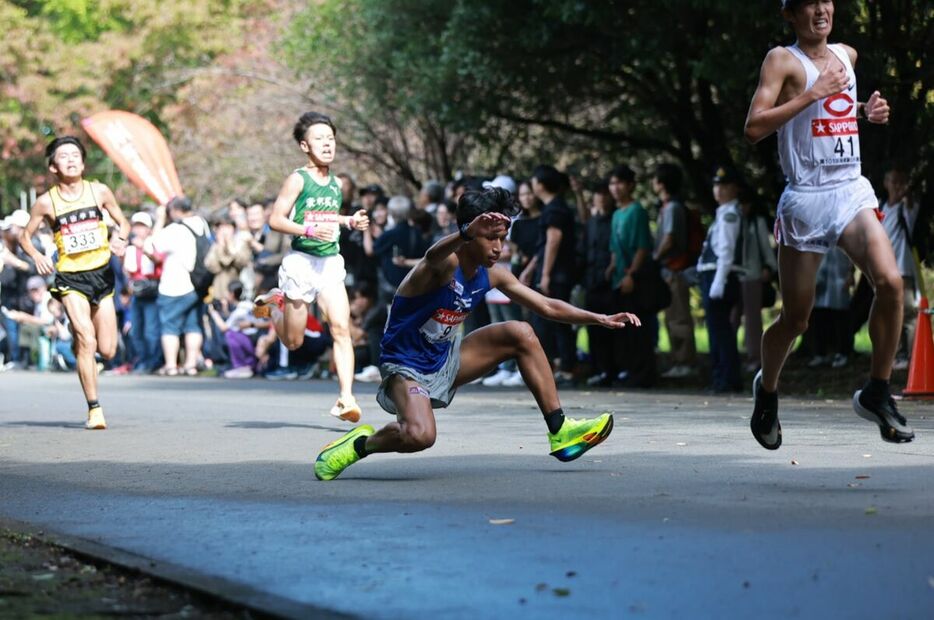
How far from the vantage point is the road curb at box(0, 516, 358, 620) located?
5340 mm

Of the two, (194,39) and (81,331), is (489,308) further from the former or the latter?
(194,39)

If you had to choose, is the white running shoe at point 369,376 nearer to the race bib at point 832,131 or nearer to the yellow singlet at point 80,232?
the yellow singlet at point 80,232

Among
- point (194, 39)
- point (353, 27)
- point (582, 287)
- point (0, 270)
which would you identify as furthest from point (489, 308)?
point (194, 39)

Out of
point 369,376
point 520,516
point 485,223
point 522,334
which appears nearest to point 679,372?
point 369,376

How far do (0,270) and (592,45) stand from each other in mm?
13086

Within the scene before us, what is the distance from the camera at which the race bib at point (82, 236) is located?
1364 cm

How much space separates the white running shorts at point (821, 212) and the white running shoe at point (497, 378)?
1102 cm

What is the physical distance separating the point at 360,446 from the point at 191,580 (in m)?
3.13

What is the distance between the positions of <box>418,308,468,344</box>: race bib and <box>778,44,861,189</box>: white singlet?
5.74ft

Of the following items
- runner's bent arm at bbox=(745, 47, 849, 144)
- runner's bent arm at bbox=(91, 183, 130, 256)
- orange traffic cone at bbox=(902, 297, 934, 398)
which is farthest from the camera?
orange traffic cone at bbox=(902, 297, 934, 398)

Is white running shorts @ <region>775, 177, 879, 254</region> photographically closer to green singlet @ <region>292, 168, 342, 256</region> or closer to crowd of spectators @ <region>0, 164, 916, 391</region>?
green singlet @ <region>292, 168, 342, 256</region>

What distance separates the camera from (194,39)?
45250 millimetres

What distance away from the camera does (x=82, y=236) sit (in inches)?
540

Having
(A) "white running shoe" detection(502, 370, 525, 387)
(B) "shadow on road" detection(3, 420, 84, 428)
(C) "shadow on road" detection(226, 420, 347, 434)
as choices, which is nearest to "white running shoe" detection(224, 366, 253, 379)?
(A) "white running shoe" detection(502, 370, 525, 387)
